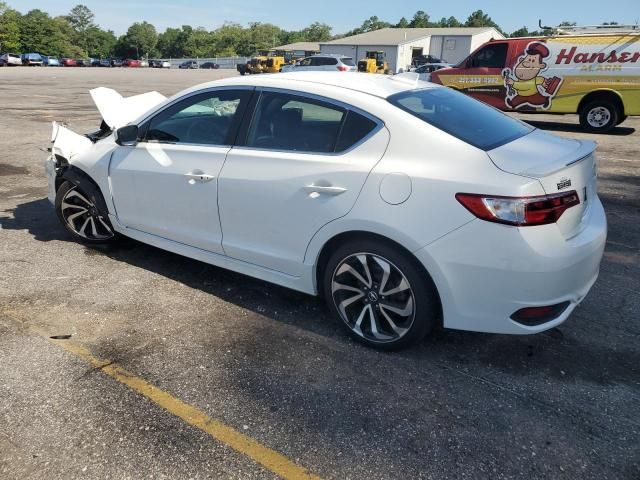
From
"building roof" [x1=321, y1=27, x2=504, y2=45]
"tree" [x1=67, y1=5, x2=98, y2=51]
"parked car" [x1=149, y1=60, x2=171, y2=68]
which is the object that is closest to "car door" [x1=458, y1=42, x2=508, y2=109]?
"building roof" [x1=321, y1=27, x2=504, y2=45]

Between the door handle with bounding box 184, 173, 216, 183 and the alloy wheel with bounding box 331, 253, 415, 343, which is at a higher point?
the door handle with bounding box 184, 173, 216, 183

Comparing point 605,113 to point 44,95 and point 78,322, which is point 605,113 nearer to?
point 78,322

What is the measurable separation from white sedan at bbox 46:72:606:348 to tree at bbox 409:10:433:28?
147063 millimetres

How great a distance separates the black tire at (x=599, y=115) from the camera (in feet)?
38.7

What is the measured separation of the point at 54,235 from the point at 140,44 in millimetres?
137203

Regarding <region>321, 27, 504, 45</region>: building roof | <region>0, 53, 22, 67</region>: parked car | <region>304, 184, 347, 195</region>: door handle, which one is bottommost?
<region>304, 184, 347, 195</region>: door handle

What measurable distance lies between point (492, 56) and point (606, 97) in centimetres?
287

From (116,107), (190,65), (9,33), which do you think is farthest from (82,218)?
(9,33)

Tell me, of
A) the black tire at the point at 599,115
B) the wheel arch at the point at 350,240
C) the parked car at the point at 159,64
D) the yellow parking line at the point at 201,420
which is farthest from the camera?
the parked car at the point at 159,64

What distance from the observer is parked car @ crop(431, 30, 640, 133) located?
1135 centimetres

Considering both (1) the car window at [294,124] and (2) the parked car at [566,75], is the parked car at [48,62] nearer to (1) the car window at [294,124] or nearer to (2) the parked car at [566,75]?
(2) the parked car at [566,75]

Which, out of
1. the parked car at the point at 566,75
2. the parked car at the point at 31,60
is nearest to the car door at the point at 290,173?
the parked car at the point at 566,75

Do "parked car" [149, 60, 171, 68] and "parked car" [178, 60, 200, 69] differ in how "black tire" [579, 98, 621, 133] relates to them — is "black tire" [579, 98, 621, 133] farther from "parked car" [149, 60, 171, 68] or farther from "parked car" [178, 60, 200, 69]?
"parked car" [149, 60, 171, 68]

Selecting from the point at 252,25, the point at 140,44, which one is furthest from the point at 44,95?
the point at 252,25
